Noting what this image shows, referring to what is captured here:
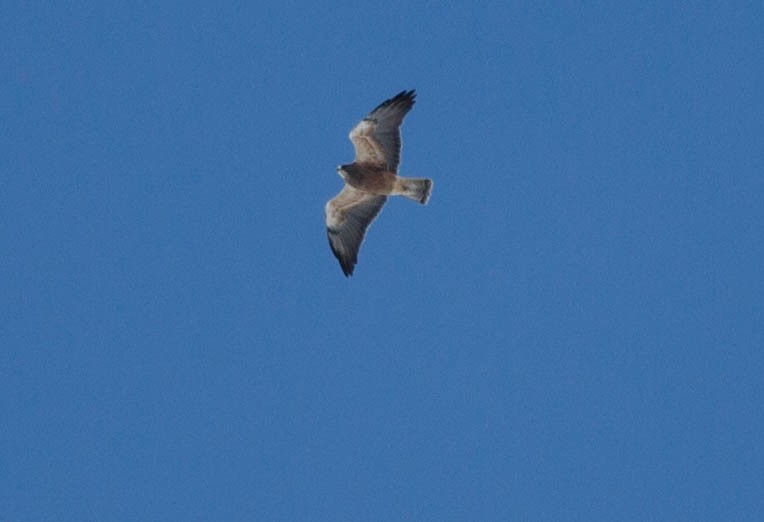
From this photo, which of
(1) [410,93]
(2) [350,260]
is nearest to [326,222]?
(2) [350,260]

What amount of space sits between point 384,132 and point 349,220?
2066 millimetres

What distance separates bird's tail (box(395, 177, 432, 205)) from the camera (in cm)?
2847

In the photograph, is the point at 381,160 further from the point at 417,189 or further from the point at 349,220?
the point at 349,220

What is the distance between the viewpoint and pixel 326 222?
29.7 m

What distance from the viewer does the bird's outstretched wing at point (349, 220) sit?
2925 centimetres

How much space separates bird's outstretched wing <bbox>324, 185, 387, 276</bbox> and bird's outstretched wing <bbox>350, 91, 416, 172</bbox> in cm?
104

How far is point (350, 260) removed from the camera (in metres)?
29.5

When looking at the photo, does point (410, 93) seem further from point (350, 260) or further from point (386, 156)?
point (350, 260)

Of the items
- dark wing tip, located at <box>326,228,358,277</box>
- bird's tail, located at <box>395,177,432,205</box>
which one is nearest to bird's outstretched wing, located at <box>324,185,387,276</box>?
dark wing tip, located at <box>326,228,358,277</box>

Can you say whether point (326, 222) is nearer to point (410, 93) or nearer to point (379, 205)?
point (379, 205)

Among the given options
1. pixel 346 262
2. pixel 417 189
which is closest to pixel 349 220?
pixel 346 262

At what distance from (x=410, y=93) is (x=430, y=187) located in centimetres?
168

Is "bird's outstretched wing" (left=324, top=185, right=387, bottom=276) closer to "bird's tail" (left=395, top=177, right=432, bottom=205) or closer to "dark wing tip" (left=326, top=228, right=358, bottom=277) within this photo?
"dark wing tip" (left=326, top=228, right=358, bottom=277)

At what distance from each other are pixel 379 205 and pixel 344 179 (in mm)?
1036
